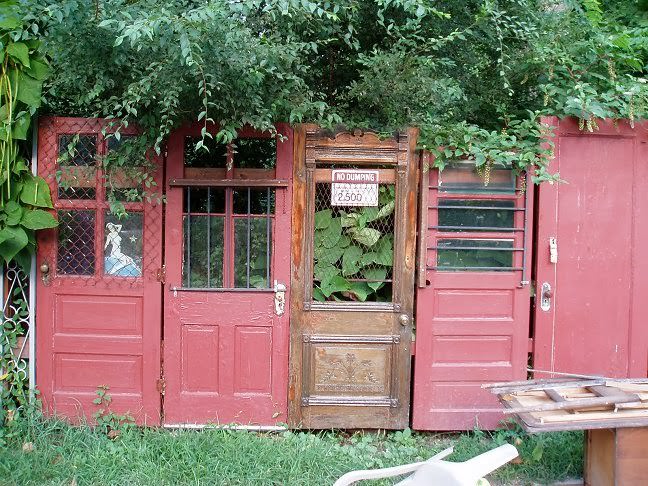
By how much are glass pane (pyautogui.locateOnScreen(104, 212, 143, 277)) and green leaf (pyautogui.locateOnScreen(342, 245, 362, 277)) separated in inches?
66.2

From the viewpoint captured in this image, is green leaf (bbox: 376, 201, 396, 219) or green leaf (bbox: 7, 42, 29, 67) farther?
green leaf (bbox: 376, 201, 396, 219)

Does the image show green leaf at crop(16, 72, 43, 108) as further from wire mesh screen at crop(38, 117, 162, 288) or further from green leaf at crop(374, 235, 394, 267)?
green leaf at crop(374, 235, 394, 267)

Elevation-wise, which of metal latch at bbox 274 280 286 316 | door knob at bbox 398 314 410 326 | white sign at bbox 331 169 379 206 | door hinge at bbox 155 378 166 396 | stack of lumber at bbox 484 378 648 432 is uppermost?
white sign at bbox 331 169 379 206

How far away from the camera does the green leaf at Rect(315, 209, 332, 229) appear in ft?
16.5

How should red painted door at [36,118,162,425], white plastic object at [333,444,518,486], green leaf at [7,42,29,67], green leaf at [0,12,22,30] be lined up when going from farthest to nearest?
red painted door at [36,118,162,425]
green leaf at [7,42,29,67]
green leaf at [0,12,22,30]
white plastic object at [333,444,518,486]

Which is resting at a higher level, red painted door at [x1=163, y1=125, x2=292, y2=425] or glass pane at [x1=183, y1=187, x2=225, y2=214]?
glass pane at [x1=183, y1=187, x2=225, y2=214]

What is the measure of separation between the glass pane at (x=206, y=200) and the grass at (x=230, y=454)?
69.3 inches

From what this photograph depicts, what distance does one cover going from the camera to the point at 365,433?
510 cm

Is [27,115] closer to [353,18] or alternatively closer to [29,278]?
[29,278]

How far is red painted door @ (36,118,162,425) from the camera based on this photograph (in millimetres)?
4930

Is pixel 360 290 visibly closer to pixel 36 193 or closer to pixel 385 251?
pixel 385 251

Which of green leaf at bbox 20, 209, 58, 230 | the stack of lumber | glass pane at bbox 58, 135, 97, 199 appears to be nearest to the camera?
the stack of lumber

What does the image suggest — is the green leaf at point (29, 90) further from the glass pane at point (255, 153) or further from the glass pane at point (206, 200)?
the glass pane at point (255, 153)

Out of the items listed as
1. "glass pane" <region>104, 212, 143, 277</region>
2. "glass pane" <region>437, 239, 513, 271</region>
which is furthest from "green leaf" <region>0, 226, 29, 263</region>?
"glass pane" <region>437, 239, 513, 271</region>
